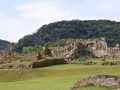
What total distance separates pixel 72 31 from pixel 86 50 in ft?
259

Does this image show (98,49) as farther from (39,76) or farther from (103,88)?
(103,88)

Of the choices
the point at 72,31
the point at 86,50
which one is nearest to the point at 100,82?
the point at 86,50

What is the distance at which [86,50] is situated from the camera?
165 feet

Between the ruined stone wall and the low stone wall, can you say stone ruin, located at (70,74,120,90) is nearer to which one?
the low stone wall

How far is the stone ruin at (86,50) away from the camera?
48.3 metres

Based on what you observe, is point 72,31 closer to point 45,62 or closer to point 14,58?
point 14,58

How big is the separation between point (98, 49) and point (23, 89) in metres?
33.5

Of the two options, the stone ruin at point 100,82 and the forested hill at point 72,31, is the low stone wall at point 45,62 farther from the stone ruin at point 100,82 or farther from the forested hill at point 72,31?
the forested hill at point 72,31

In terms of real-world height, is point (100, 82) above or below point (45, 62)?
below

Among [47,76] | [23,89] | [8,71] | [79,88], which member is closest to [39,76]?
[47,76]

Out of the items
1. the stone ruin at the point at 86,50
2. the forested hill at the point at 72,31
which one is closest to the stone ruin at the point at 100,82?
the stone ruin at the point at 86,50

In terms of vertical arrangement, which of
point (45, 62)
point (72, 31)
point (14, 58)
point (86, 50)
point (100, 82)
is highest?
point (72, 31)

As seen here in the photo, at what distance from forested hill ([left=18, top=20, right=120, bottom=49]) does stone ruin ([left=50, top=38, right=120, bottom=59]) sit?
199 ft

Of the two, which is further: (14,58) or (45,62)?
(14,58)
